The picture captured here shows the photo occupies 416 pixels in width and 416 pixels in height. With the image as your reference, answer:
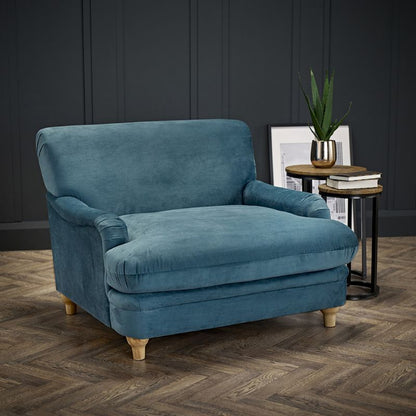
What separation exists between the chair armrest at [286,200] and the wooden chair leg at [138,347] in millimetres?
1057

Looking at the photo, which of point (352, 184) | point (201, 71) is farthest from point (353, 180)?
point (201, 71)

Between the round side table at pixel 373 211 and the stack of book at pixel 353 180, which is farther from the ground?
the stack of book at pixel 353 180

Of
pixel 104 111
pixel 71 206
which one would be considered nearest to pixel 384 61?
pixel 104 111

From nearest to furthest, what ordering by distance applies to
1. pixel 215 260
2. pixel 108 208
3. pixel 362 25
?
pixel 215 260 → pixel 108 208 → pixel 362 25

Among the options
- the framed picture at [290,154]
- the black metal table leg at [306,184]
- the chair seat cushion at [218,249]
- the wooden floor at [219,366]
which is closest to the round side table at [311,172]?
the black metal table leg at [306,184]

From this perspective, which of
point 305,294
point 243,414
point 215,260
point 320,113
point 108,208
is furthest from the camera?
point 320,113

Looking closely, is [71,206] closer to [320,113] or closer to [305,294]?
[305,294]

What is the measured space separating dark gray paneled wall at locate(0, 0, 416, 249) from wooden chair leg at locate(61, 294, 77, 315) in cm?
162

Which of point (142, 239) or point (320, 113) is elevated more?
point (320, 113)

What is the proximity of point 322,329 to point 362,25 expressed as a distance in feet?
9.23

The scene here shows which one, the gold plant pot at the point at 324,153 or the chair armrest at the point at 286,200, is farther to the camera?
the gold plant pot at the point at 324,153

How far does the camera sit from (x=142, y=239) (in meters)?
3.17

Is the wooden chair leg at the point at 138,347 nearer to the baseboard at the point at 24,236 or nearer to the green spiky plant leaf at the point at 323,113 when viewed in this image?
the green spiky plant leaf at the point at 323,113

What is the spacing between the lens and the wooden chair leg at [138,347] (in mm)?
3119
